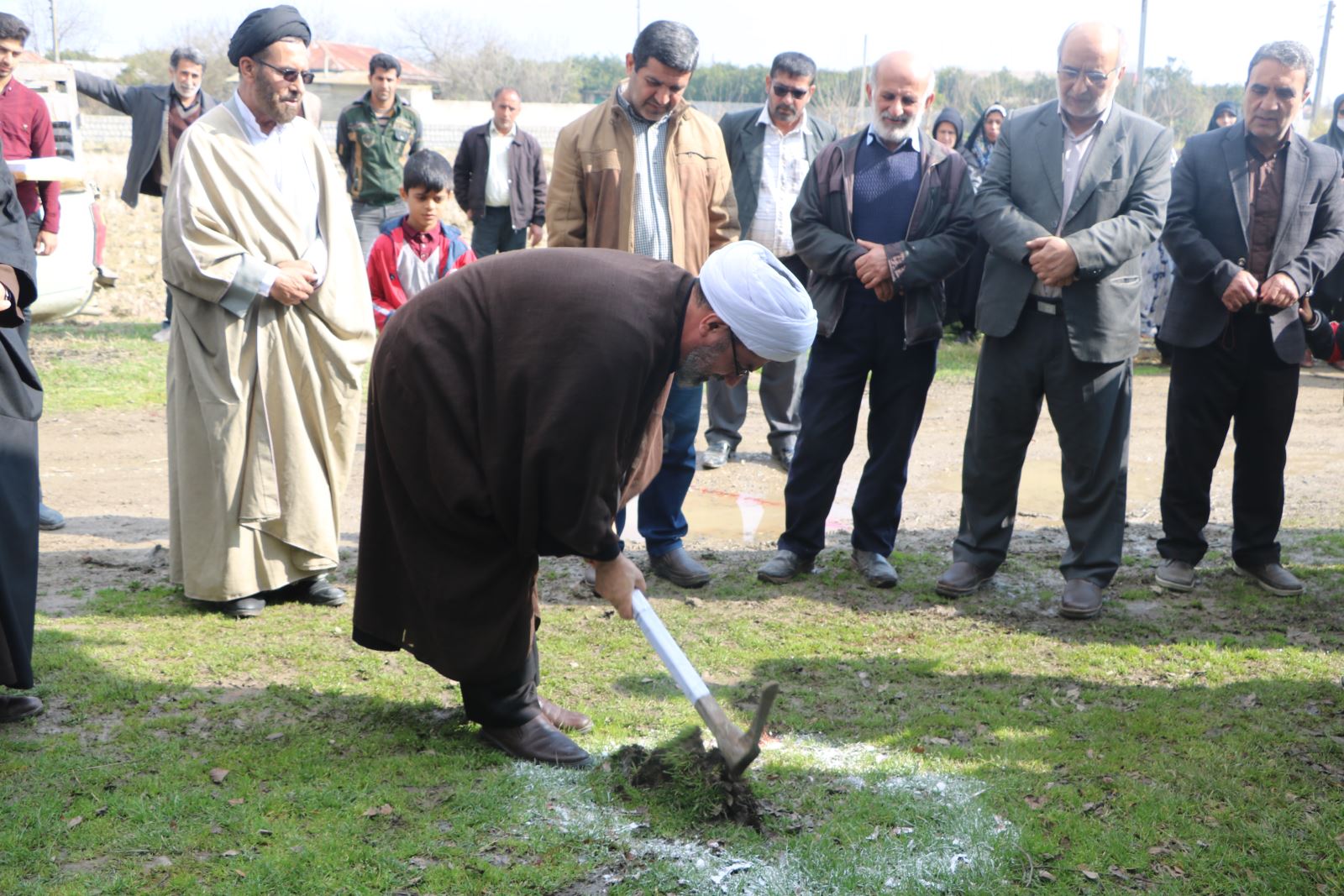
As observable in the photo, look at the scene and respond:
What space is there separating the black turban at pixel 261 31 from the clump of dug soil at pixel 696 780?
303 centimetres

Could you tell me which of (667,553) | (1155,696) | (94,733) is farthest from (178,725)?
(1155,696)

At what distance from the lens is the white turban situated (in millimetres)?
Answer: 3164

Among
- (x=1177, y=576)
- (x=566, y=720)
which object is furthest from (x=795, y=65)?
(x=566, y=720)

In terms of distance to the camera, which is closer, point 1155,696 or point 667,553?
point 1155,696

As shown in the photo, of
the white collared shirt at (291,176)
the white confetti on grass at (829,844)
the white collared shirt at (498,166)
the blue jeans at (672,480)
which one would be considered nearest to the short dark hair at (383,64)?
the white collared shirt at (498,166)

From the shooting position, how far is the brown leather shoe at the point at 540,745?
147 inches

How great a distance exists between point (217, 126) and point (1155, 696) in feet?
13.7

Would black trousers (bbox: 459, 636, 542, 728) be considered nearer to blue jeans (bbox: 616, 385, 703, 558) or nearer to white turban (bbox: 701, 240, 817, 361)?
Result: white turban (bbox: 701, 240, 817, 361)

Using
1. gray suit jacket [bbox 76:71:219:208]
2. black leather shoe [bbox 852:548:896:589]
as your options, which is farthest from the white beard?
gray suit jacket [bbox 76:71:219:208]

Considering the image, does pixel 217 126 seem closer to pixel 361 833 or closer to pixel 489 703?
pixel 489 703

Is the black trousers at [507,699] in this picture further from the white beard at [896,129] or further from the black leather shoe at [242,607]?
the white beard at [896,129]

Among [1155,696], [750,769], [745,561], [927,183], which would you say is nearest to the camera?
[750,769]

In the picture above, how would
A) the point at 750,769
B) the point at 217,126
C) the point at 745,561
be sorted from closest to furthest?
the point at 750,769 < the point at 217,126 < the point at 745,561

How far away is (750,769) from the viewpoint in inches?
147
